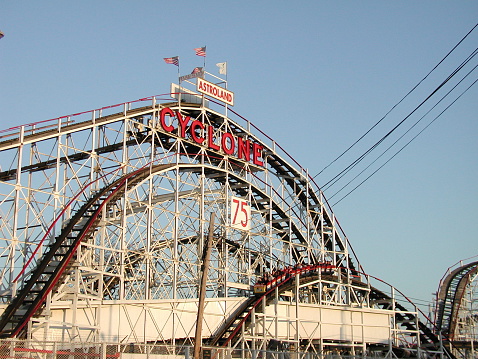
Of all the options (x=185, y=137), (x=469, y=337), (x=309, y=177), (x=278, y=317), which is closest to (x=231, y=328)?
(x=278, y=317)

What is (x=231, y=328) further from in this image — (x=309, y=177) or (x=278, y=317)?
(x=309, y=177)

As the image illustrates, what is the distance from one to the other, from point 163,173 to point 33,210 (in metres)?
8.48

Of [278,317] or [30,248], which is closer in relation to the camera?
[30,248]

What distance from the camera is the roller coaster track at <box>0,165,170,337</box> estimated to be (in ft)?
97.0

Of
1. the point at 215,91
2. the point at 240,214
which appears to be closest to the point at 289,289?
the point at 240,214

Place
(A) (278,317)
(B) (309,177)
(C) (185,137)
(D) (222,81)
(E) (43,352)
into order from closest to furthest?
(E) (43,352), (A) (278,317), (C) (185,137), (D) (222,81), (B) (309,177)

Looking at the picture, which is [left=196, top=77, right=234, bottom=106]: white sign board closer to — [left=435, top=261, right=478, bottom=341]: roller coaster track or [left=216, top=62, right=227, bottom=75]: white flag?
[left=216, top=62, right=227, bottom=75]: white flag

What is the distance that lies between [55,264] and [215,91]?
17879mm

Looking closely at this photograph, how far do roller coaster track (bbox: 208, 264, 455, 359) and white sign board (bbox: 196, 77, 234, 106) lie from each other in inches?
472

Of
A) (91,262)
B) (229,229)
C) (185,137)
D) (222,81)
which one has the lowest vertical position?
(91,262)

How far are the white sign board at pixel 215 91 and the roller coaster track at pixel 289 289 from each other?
12.0 meters

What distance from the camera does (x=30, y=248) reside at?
36.2 metres

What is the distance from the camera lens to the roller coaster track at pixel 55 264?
29.6 m

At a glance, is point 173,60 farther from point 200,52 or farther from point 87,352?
point 87,352
